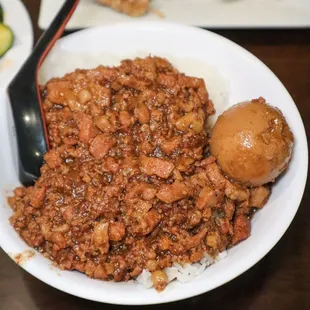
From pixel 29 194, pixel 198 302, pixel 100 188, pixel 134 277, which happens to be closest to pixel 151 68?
pixel 100 188

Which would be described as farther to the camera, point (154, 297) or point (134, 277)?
point (134, 277)

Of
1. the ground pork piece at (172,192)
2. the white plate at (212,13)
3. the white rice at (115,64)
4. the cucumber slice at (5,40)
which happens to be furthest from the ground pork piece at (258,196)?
the cucumber slice at (5,40)

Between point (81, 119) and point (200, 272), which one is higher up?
point (81, 119)

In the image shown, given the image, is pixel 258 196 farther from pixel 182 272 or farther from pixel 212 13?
pixel 212 13

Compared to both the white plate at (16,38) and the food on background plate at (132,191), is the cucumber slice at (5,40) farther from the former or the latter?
the food on background plate at (132,191)

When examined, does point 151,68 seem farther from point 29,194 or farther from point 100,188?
point 29,194

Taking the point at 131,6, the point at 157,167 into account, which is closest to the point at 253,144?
the point at 157,167

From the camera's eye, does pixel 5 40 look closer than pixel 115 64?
No
